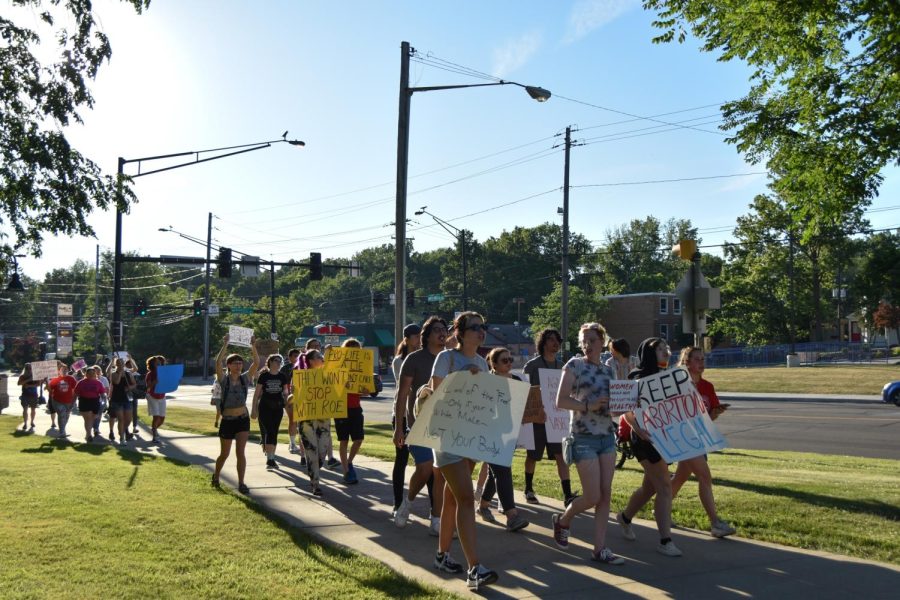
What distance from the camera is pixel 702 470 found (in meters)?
7.08

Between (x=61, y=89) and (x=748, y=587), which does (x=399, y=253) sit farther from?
(x=748, y=587)

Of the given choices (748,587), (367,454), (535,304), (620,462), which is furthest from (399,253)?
(535,304)

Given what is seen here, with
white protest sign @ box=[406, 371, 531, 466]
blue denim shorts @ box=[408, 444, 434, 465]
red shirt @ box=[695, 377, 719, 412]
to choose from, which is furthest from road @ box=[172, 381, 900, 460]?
white protest sign @ box=[406, 371, 531, 466]

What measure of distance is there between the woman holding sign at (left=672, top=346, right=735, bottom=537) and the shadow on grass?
1.46 m

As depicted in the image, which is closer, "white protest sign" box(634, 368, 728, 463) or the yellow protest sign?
"white protest sign" box(634, 368, 728, 463)

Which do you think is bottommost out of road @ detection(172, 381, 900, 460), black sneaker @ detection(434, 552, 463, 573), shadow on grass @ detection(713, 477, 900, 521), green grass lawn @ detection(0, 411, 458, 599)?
road @ detection(172, 381, 900, 460)

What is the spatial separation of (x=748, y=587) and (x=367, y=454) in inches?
346

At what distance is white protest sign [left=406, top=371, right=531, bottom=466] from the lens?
242 inches

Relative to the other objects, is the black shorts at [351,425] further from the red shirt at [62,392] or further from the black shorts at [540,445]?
the red shirt at [62,392]

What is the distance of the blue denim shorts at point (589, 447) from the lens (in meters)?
6.57

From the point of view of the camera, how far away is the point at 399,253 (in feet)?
49.3

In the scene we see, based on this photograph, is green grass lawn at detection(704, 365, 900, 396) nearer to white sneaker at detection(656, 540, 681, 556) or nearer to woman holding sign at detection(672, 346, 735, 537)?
woman holding sign at detection(672, 346, 735, 537)

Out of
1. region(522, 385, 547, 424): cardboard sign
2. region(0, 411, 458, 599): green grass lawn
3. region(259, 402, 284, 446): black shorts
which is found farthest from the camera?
region(259, 402, 284, 446): black shorts

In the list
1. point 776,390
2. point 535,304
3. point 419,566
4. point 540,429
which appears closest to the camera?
point 419,566
